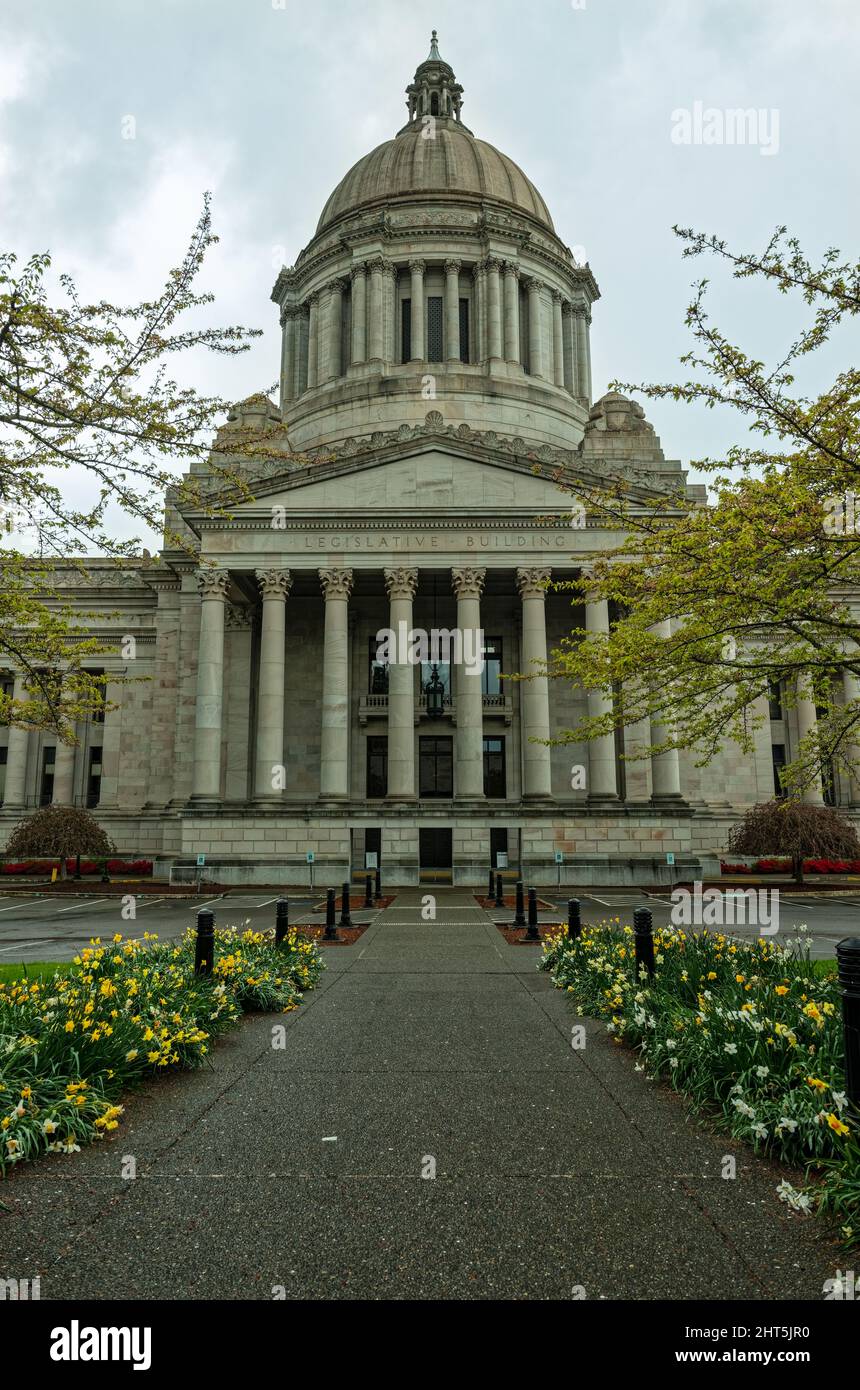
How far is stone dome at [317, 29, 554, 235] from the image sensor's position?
54.1 metres

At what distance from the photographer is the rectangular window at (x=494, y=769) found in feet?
137

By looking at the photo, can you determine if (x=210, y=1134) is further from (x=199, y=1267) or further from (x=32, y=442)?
(x=32, y=442)

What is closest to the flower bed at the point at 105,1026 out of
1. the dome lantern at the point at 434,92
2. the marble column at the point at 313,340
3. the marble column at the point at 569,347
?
the marble column at the point at 313,340

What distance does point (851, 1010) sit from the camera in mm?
5105

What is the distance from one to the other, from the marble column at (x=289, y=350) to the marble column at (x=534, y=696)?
29.8 meters

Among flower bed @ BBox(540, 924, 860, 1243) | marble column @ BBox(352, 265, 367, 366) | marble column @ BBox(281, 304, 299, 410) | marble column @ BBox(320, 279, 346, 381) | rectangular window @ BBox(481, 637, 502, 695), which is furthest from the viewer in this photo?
marble column @ BBox(281, 304, 299, 410)

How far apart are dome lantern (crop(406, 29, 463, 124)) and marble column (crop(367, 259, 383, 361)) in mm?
20601

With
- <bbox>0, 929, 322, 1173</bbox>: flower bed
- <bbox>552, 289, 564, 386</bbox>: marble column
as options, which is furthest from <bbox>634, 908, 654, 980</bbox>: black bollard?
<bbox>552, 289, 564, 386</bbox>: marble column

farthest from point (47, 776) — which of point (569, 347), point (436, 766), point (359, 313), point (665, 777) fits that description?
point (569, 347)

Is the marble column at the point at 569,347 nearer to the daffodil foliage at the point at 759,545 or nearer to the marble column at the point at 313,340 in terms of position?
the marble column at the point at 313,340

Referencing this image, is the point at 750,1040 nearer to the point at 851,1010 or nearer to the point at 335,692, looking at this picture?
the point at 851,1010

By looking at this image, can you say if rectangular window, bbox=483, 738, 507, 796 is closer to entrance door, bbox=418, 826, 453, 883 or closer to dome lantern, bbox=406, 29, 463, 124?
entrance door, bbox=418, 826, 453, 883

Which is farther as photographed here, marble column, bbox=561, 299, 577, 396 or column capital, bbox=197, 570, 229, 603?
marble column, bbox=561, 299, 577, 396

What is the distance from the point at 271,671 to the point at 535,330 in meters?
31.1
